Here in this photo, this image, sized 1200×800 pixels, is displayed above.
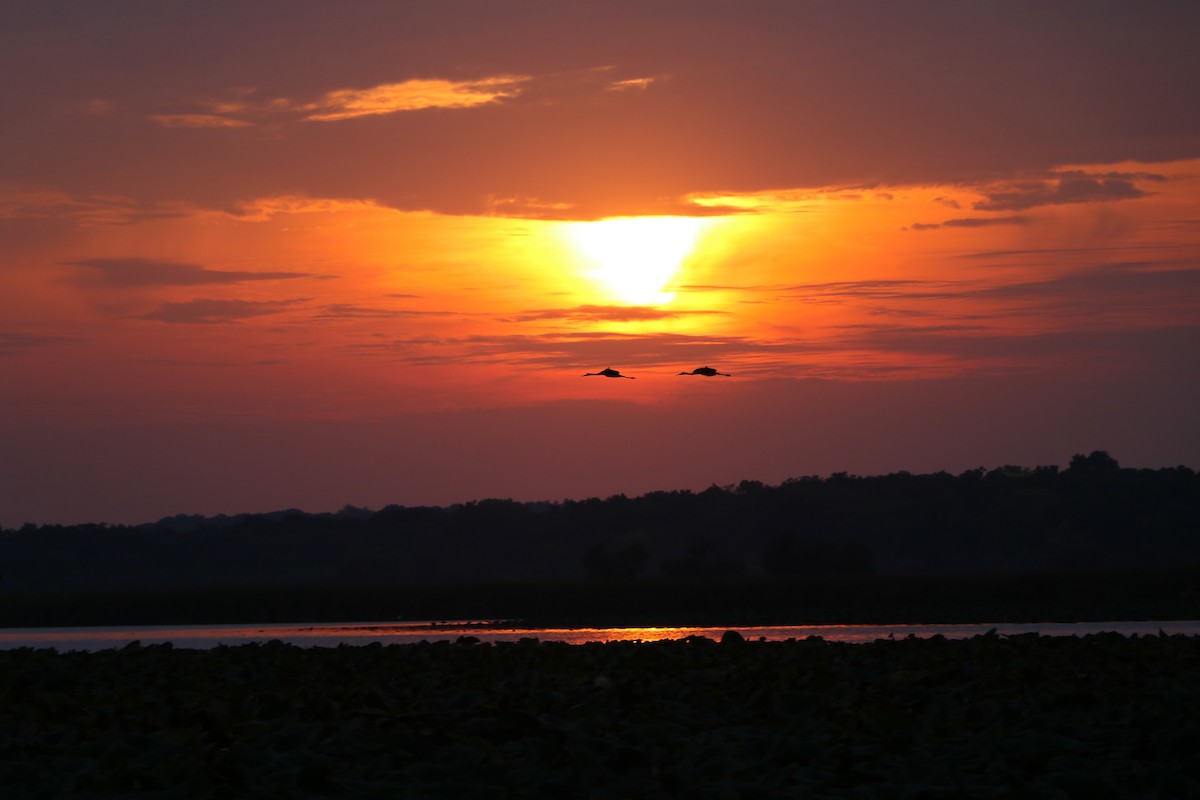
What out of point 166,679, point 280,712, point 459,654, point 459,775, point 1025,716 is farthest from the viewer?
point 459,654

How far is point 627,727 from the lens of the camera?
16094 millimetres

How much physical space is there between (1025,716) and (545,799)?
22.0 ft

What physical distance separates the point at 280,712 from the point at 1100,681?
37.6 feet

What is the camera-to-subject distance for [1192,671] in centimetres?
2200

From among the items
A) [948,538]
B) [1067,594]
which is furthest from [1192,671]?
[948,538]

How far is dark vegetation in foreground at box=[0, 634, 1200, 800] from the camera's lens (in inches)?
520

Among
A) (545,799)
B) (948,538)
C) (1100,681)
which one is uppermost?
(948,538)

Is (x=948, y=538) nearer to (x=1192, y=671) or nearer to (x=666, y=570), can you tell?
(x=666, y=570)

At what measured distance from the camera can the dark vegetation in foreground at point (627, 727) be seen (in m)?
13.2

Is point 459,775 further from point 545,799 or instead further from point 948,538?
point 948,538

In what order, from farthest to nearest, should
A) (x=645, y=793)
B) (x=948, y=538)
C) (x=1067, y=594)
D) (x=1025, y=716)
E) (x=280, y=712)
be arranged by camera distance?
(x=948, y=538)
(x=1067, y=594)
(x=280, y=712)
(x=1025, y=716)
(x=645, y=793)

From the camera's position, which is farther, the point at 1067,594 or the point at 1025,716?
the point at 1067,594

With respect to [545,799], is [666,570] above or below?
above

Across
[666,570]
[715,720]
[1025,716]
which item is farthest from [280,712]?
[666,570]
